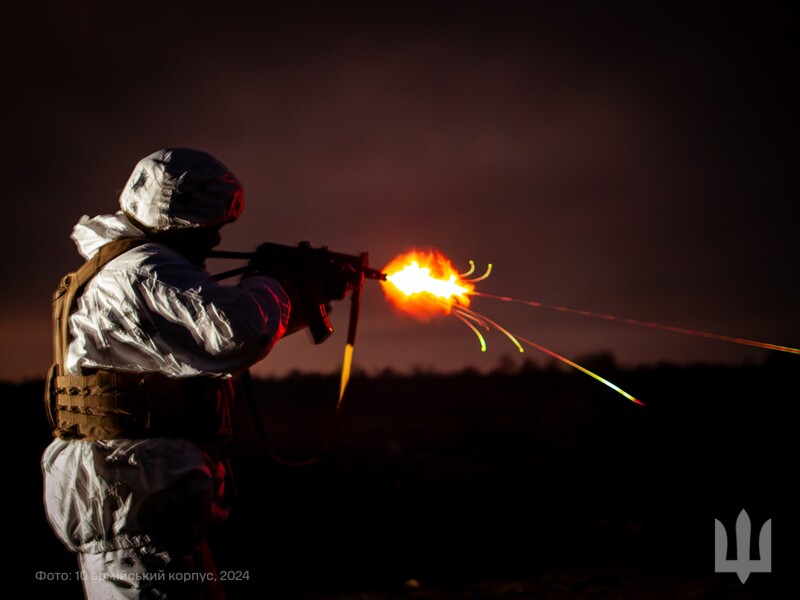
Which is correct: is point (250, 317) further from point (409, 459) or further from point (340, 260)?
point (409, 459)

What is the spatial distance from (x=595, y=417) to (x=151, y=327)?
13931 mm

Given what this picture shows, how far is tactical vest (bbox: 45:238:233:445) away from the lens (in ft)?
7.57

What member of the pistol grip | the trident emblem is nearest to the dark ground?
the trident emblem

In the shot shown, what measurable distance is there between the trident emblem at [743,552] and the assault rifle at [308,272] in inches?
173

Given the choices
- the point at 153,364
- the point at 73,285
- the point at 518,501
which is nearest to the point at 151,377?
the point at 153,364

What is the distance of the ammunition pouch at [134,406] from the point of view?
231 cm

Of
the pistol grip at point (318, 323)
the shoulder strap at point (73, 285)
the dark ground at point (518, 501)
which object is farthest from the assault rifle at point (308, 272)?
the dark ground at point (518, 501)

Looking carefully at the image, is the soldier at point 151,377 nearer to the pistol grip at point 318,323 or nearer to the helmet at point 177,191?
the helmet at point 177,191

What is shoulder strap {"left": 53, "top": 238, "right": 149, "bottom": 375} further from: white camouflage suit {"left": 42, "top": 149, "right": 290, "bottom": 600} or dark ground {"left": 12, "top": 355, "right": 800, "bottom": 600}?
dark ground {"left": 12, "top": 355, "right": 800, "bottom": 600}

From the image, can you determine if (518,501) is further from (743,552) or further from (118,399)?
(118,399)

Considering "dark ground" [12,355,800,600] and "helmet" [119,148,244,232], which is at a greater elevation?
"helmet" [119,148,244,232]

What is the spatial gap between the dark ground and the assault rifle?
29.2 inches

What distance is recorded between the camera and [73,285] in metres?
2.41

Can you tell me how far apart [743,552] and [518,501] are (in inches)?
134
